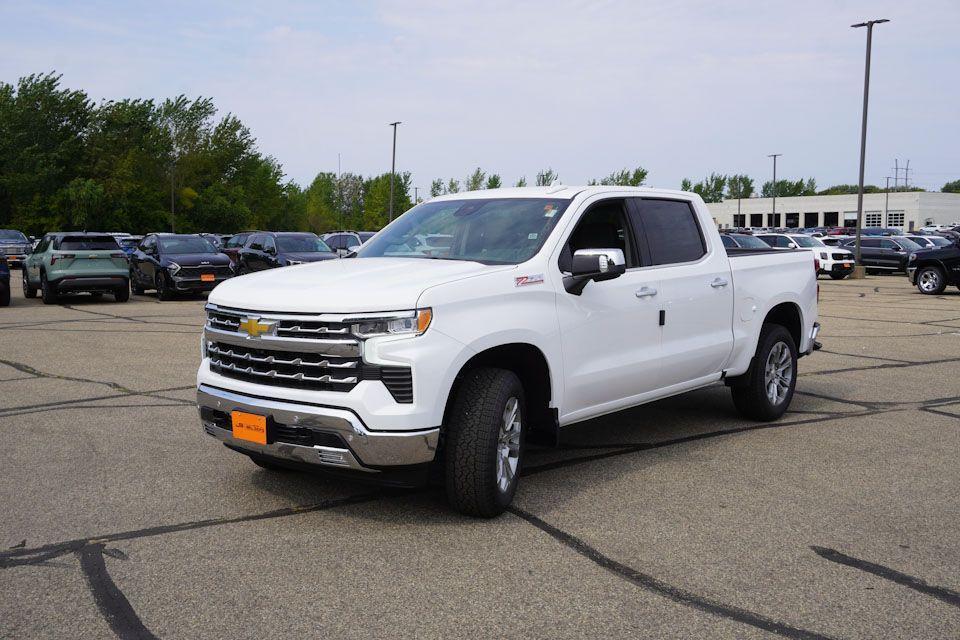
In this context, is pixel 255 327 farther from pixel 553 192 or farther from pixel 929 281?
pixel 929 281

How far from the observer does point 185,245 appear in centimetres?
2381

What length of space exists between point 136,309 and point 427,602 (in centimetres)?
1771

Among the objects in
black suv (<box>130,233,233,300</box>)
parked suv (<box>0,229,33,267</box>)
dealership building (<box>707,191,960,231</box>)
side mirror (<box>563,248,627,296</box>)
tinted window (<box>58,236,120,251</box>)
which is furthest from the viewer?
dealership building (<box>707,191,960,231</box>)

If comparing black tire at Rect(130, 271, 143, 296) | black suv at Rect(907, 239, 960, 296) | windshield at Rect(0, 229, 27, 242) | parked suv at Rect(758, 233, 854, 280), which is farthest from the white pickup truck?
windshield at Rect(0, 229, 27, 242)

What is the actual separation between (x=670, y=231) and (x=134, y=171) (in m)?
73.0

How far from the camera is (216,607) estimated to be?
3902 millimetres

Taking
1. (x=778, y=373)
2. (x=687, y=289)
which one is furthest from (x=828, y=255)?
(x=687, y=289)

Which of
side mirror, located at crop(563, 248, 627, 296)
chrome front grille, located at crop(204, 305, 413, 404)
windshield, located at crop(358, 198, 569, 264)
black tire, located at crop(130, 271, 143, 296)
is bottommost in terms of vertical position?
black tire, located at crop(130, 271, 143, 296)

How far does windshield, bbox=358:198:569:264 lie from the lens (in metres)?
5.78

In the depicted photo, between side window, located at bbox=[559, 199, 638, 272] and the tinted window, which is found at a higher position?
side window, located at bbox=[559, 199, 638, 272]

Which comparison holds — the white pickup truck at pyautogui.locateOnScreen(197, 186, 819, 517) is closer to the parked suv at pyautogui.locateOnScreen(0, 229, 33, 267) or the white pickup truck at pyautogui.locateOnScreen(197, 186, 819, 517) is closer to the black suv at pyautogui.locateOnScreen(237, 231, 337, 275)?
the black suv at pyautogui.locateOnScreen(237, 231, 337, 275)

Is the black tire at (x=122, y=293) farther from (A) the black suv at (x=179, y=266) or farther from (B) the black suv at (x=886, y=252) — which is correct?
(B) the black suv at (x=886, y=252)

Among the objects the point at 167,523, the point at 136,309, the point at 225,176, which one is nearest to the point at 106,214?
the point at 225,176

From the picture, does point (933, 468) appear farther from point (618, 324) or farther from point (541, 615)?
point (541, 615)
